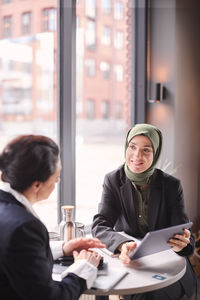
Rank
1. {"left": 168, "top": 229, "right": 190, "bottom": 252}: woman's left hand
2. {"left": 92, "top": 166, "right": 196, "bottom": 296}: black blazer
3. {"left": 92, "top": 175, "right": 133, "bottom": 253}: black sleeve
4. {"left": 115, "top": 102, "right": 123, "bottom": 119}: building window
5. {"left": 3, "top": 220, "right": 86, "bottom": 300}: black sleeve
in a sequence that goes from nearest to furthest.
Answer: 1. {"left": 3, "top": 220, "right": 86, "bottom": 300}: black sleeve
2. {"left": 168, "top": 229, "right": 190, "bottom": 252}: woman's left hand
3. {"left": 92, "top": 175, "right": 133, "bottom": 253}: black sleeve
4. {"left": 92, "top": 166, "right": 196, "bottom": 296}: black blazer
5. {"left": 115, "top": 102, "right": 123, "bottom": 119}: building window

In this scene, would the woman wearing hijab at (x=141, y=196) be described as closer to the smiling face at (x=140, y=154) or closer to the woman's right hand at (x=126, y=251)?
the smiling face at (x=140, y=154)

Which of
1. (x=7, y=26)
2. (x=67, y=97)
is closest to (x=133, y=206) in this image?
(x=67, y=97)

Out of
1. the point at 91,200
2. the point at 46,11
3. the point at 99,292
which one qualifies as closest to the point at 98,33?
the point at 46,11

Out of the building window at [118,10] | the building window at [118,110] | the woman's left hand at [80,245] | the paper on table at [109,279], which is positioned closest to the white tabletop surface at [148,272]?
the paper on table at [109,279]

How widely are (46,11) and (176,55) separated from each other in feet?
4.14

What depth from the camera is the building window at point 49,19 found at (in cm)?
265

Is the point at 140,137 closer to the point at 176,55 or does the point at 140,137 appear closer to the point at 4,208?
the point at 4,208

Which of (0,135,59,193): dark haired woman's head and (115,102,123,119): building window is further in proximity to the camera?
(115,102,123,119): building window

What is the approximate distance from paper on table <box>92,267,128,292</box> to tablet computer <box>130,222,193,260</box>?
0.11m

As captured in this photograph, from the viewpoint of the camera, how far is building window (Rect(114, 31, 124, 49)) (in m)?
3.30

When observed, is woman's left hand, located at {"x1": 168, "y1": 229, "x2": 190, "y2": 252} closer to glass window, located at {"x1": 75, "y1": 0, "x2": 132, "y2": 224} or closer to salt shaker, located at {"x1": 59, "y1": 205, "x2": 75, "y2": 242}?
salt shaker, located at {"x1": 59, "y1": 205, "x2": 75, "y2": 242}

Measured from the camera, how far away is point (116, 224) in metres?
2.24

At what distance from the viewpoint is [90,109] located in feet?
10.1

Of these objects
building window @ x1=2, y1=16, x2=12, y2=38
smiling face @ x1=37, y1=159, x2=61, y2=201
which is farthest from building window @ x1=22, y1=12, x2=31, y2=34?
smiling face @ x1=37, y1=159, x2=61, y2=201
